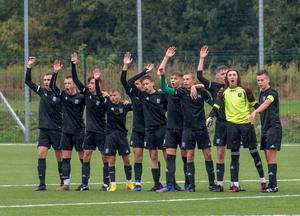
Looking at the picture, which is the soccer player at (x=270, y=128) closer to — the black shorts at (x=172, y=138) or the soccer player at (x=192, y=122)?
the soccer player at (x=192, y=122)

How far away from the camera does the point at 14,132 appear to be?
35656mm

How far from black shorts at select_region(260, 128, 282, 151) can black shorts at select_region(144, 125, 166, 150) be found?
191 centimetres

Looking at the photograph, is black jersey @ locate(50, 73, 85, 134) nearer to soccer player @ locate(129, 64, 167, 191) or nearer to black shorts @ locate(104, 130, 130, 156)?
black shorts @ locate(104, 130, 130, 156)

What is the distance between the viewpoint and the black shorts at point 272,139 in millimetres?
17281

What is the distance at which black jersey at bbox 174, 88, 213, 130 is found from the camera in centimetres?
1805

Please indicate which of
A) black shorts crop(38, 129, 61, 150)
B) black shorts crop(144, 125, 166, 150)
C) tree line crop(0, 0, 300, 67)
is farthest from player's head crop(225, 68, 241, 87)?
tree line crop(0, 0, 300, 67)

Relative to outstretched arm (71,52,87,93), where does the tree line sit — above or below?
above

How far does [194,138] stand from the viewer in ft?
59.4

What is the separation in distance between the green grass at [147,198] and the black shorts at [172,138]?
0.83 m

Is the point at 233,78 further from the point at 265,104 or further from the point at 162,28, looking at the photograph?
the point at 162,28

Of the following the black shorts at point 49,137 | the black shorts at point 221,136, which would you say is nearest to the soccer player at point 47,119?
the black shorts at point 49,137

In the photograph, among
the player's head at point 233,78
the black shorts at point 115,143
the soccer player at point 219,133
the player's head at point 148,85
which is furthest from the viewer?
the black shorts at point 115,143

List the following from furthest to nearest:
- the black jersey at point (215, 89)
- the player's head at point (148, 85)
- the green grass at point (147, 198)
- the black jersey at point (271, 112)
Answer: the player's head at point (148, 85) < the black jersey at point (215, 89) < the black jersey at point (271, 112) < the green grass at point (147, 198)

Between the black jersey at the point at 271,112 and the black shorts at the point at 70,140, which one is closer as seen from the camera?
the black jersey at the point at 271,112
